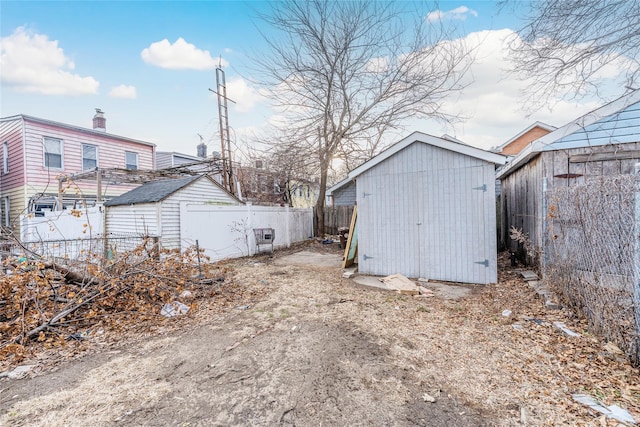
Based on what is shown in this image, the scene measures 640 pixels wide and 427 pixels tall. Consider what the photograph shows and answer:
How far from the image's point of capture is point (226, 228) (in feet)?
29.7

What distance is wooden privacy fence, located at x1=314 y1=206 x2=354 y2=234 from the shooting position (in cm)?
1404

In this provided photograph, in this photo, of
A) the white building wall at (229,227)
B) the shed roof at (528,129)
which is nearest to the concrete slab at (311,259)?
the white building wall at (229,227)

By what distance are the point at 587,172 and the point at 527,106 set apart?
1.76 meters

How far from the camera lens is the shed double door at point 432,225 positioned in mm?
5352

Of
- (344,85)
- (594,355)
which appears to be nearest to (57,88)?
(344,85)

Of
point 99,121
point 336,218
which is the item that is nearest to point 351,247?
point 336,218

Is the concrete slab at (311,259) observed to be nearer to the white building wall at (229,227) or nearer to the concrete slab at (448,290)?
the white building wall at (229,227)

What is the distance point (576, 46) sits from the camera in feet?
16.9

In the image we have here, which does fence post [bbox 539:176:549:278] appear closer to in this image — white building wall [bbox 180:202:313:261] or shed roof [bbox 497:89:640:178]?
shed roof [bbox 497:89:640:178]

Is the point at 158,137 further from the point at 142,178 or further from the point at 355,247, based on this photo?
the point at 355,247

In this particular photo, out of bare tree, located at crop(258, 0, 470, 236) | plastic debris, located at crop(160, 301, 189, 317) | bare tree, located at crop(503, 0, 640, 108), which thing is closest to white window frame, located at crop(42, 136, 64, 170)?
bare tree, located at crop(258, 0, 470, 236)

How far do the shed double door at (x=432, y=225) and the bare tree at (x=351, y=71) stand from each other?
5896 millimetres

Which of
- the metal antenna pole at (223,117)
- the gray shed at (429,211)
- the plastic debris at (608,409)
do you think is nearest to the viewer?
the plastic debris at (608,409)

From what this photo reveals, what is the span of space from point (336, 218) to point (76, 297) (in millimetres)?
11367
